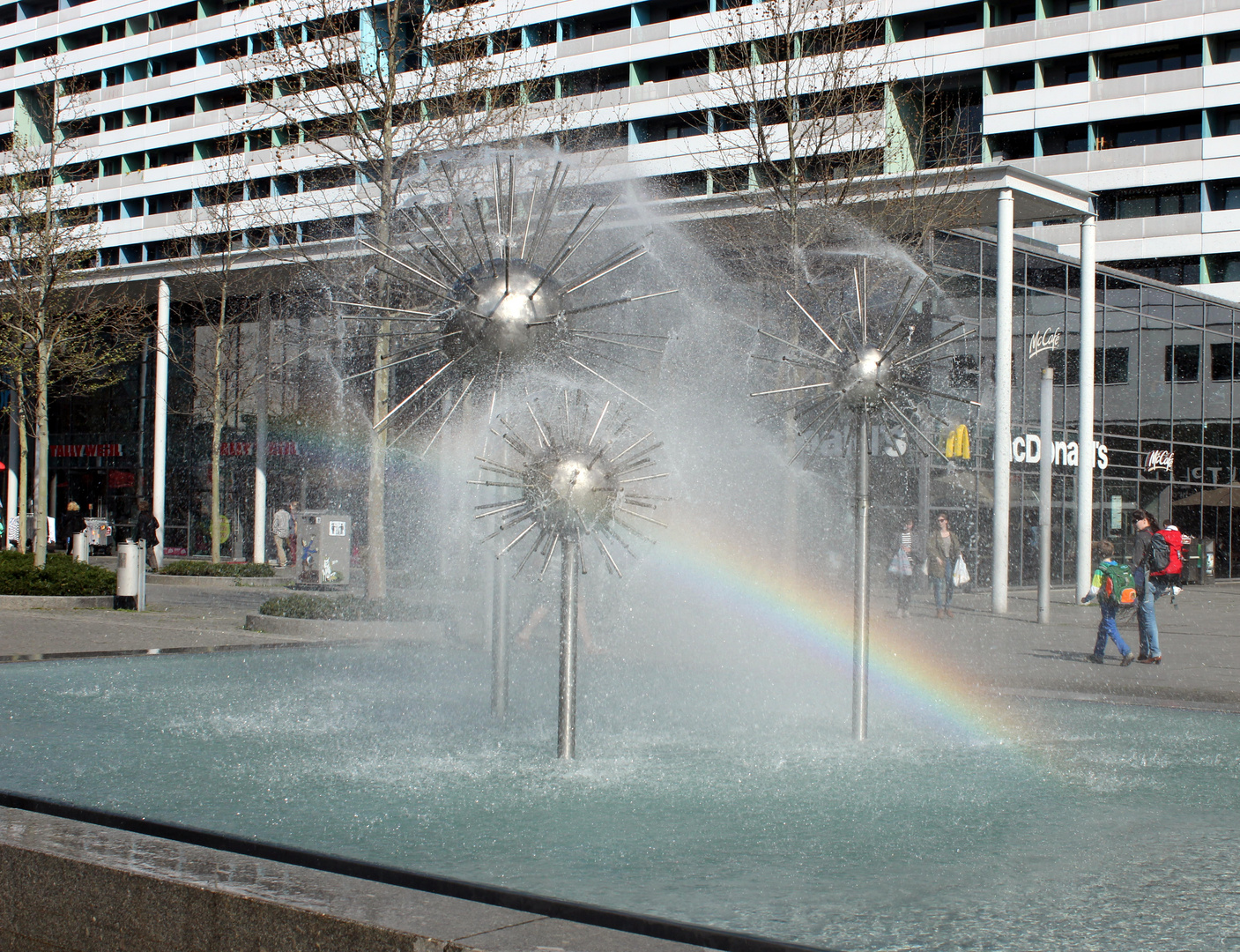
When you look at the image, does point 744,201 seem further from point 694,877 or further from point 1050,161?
point 1050,161

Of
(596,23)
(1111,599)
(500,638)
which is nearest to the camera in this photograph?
(500,638)

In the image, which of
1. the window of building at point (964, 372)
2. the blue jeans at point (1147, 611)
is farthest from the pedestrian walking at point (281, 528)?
the blue jeans at point (1147, 611)

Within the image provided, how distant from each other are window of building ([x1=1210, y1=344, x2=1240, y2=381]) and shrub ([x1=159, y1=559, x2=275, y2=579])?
1185 inches

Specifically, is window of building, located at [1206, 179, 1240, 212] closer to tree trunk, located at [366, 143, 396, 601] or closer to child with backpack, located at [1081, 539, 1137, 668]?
child with backpack, located at [1081, 539, 1137, 668]

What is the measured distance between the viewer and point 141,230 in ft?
222

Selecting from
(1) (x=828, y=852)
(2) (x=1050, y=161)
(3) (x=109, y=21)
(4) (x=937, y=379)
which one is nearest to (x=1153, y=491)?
(4) (x=937, y=379)

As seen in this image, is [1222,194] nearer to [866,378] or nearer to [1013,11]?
[1013,11]

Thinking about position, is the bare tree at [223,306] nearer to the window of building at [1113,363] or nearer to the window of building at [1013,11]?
the window of building at [1113,363]

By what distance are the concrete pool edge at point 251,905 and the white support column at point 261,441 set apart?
103 feet

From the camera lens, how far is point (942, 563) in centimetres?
2103

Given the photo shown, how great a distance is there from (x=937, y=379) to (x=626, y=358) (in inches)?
759

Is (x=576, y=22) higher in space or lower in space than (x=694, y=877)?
higher

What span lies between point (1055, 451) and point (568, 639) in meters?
28.4

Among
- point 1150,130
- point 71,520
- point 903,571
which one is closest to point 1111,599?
point 903,571
